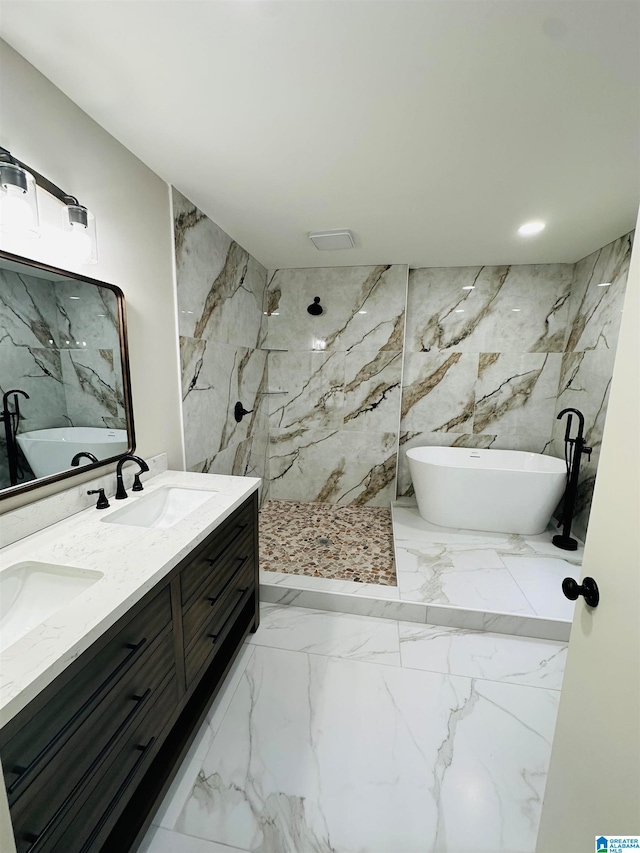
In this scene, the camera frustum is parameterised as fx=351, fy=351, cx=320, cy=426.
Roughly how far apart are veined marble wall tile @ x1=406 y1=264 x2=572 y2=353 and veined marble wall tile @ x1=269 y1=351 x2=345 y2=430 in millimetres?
864

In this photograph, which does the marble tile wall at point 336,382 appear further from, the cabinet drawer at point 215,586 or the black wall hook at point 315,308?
the cabinet drawer at point 215,586

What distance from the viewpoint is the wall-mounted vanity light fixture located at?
3.32 feet

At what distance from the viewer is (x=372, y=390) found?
351cm

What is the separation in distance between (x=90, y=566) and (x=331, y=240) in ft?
8.31

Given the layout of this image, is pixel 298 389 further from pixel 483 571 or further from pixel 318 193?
pixel 483 571

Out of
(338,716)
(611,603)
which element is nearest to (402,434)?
(338,716)

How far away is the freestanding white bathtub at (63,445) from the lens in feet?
4.00

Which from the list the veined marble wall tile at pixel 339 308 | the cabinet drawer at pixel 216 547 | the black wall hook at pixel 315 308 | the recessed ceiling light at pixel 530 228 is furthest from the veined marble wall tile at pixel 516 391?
the cabinet drawer at pixel 216 547

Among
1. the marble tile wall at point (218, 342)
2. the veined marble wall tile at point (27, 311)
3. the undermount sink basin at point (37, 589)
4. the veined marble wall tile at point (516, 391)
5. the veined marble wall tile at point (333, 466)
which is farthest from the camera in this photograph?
the veined marble wall tile at point (333, 466)

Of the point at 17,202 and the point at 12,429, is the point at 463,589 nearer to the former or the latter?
the point at 12,429

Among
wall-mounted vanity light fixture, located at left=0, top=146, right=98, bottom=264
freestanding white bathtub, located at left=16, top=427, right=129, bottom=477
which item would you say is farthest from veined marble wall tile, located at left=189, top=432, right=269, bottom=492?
wall-mounted vanity light fixture, located at left=0, top=146, right=98, bottom=264

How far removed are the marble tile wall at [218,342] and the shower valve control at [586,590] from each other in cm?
198

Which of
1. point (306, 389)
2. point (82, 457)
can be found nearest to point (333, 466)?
point (306, 389)

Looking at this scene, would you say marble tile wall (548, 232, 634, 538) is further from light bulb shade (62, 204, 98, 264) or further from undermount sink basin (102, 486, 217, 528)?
light bulb shade (62, 204, 98, 264)
